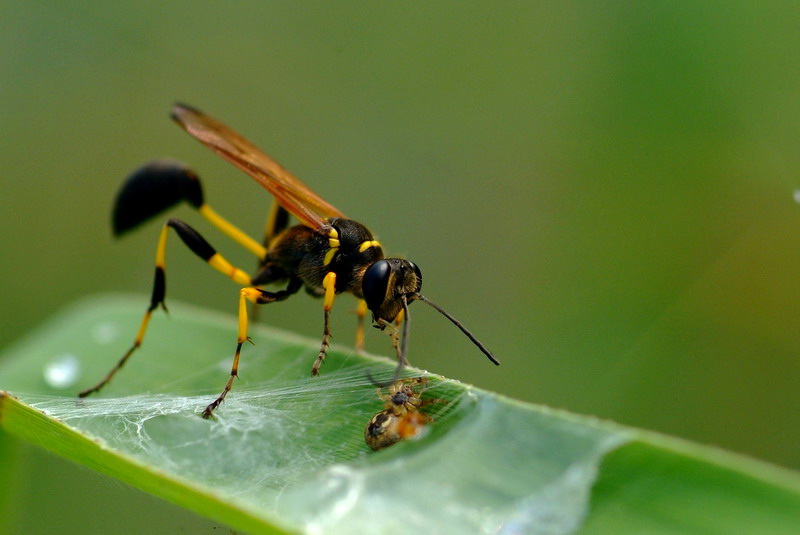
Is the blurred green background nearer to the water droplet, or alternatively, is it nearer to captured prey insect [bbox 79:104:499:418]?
the water droplet

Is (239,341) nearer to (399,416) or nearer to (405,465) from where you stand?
(399,416)

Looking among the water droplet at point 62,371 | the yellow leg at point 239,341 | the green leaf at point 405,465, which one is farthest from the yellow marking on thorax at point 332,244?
the water droplet at point 62,371

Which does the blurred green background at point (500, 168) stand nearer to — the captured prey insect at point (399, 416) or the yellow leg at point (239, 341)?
the yellow leg at point (239, 341)

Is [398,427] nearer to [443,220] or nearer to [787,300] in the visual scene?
[787,300]

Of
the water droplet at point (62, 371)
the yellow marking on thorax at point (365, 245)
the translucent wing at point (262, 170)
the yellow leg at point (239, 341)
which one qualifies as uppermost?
the translucent wing at point (262, 170)

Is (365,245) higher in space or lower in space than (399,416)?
higher

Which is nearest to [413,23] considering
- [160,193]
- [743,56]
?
[743,56]

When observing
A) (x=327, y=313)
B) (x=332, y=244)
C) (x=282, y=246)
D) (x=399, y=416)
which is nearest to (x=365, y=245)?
(x=332, y=244)
